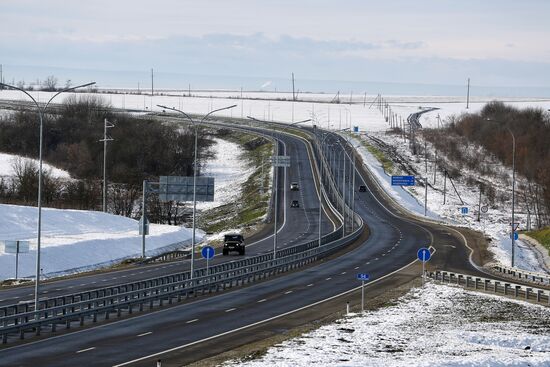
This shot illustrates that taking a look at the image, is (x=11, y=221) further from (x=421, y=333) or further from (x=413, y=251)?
(x=421, y=333)

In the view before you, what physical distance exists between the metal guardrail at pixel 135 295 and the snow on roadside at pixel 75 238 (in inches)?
657

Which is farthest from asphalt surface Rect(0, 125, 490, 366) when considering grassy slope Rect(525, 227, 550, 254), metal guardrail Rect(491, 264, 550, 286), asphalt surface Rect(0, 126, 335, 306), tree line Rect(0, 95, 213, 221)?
tree line Rect(0, 95, 213, 221)

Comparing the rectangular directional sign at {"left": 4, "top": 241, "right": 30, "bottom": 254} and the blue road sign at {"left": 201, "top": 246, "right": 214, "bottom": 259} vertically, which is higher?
the blue road sign at {"left": 201, "top": 246, "right": 214, "bottom": 259}

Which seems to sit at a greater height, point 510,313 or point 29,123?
point 29,123

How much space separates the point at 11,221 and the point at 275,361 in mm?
62851

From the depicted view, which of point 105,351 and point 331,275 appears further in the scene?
point 331,275

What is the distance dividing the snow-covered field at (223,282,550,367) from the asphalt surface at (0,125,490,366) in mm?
3064

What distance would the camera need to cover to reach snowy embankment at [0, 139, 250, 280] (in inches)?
2931

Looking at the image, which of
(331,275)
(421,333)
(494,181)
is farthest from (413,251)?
(494,181)

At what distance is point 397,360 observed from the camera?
32.7 m

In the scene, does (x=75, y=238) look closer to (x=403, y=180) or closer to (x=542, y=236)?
(x=542, y=236)

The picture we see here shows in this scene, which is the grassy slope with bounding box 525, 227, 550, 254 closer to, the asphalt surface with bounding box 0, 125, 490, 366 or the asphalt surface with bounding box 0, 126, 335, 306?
the asphalt surface with bounding box 0, 125, 490, 366

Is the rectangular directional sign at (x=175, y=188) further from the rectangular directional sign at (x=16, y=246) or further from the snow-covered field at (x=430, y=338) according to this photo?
the snow-covered field at (x=430, y=338)

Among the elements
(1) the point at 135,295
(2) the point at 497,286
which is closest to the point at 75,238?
(1) the point at 135,295
